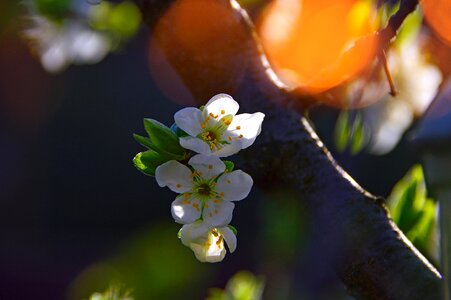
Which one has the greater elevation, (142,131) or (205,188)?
(205,188)

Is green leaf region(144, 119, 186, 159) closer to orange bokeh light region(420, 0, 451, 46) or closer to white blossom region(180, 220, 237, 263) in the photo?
white blossom region(180, 220, 237, 263)

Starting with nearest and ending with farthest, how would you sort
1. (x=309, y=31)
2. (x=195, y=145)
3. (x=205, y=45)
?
1. (x=195, y=145)
2. (x=205, y=45)
3. (x=309, y=31)

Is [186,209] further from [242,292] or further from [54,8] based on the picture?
[54,8]

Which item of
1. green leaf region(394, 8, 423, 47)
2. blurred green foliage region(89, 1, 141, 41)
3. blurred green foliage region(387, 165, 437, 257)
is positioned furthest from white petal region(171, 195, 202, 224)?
blurred green foliage region(89, 1, 141, 41)

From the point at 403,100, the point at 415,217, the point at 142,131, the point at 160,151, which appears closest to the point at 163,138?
the point at 160,151

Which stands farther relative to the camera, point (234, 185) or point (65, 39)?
point (65, 39)

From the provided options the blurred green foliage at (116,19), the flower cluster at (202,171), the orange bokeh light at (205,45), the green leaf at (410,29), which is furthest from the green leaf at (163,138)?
the blurred green foliage at (116,19)
